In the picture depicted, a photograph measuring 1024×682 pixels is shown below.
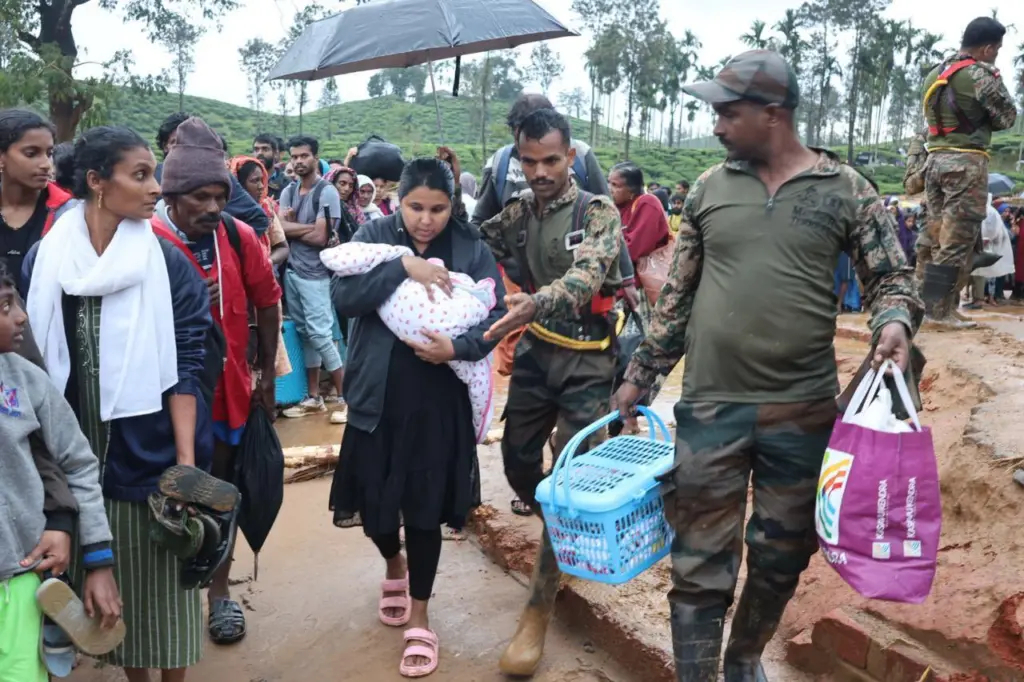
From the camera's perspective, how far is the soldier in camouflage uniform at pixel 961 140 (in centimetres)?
597

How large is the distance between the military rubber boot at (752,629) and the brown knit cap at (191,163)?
7.07 ft

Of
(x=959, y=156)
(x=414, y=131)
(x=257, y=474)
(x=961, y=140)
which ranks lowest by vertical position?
(x=257, y=474)

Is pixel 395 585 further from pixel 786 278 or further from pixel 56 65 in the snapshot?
pixel 56 65

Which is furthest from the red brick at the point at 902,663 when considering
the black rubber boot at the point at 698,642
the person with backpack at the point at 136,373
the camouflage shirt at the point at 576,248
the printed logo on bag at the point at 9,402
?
the printed logo on bag at the point at 9,402

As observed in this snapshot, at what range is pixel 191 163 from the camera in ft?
9.12

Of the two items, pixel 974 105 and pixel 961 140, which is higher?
pixel 974 105

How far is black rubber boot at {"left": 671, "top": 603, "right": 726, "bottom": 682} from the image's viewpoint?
8.08ft

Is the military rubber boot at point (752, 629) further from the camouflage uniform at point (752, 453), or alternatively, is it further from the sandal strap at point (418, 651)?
the sandal strap at point (418, 651)

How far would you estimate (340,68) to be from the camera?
202 inches

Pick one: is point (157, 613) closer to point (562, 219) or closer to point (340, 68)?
point (562, 219)

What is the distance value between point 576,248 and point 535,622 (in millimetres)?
1400

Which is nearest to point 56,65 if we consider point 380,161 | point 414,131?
point 380,161

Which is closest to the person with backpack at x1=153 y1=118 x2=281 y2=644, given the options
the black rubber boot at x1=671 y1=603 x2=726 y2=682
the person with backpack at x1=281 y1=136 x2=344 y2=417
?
the black rubber boot at x1=671 y1=603 x2=726 y2=682

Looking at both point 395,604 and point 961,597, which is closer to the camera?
point 961,597
